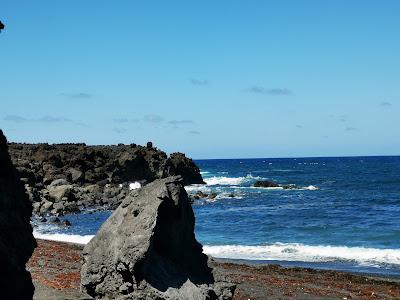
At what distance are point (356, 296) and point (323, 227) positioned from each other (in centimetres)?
2229

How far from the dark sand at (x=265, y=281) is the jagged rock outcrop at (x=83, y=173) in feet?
101

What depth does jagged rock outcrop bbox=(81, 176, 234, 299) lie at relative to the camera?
12.2m

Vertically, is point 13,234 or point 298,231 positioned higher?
point 13,234

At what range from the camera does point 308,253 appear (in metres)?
31.3

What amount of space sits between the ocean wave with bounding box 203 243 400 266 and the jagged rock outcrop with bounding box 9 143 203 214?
25.0 m

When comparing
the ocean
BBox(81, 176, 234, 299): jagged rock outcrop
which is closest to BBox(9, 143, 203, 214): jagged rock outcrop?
the ocean

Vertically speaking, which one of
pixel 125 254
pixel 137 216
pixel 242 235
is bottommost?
pixel 242 235

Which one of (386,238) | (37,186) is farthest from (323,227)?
(37,186)

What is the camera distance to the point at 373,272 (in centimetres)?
2555

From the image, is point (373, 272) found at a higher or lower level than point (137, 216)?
lower

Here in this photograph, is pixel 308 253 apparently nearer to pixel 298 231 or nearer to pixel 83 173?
pixel 298 231

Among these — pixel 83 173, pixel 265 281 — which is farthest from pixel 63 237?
pixel 83 173

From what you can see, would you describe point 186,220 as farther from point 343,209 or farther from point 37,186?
point 37,186

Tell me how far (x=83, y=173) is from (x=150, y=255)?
61.8m
